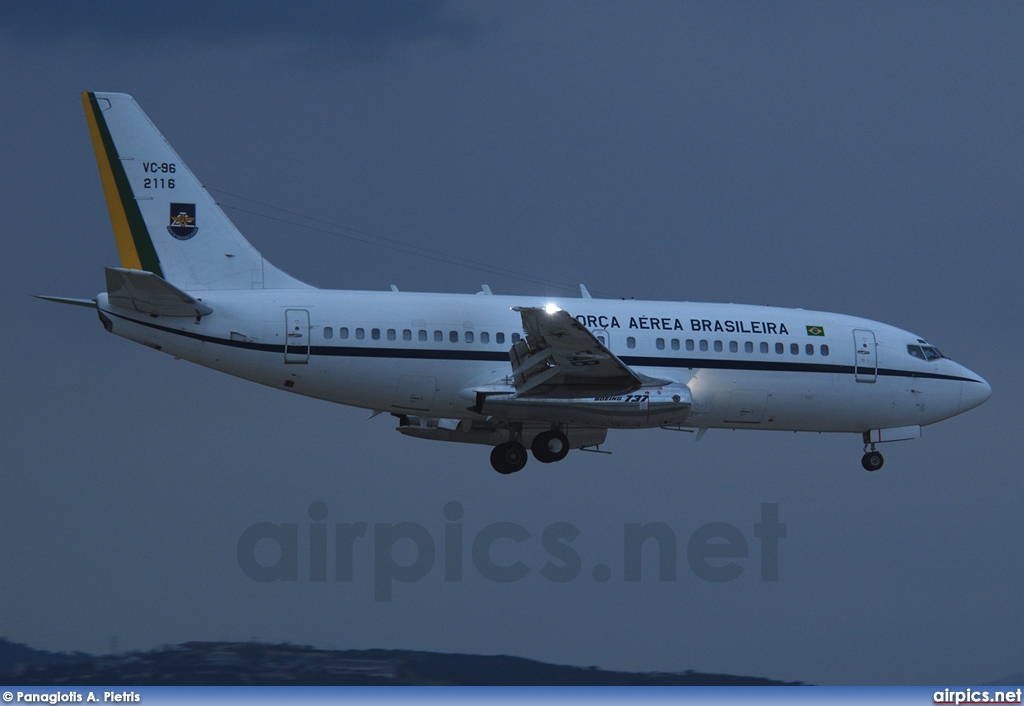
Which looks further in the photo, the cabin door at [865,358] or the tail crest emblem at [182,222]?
the cabin door at [865,358]

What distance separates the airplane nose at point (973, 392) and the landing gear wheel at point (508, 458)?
1381 centimetres

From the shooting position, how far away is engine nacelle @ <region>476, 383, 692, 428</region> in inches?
1683

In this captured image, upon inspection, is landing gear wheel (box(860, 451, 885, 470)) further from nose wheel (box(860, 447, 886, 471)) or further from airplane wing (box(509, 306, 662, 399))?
airplane wing (box(509, 306, 662, 399))

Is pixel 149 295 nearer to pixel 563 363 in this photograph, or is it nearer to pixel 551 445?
pixel 563 363

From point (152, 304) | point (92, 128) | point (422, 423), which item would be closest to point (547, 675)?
point (422, 423)

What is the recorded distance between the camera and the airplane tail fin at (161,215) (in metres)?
43.2

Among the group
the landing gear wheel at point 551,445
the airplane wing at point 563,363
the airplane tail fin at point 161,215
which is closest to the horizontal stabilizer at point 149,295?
the airplane tail fin at point 161,215

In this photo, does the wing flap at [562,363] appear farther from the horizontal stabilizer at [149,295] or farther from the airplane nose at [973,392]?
the airplane nose at [973,392]

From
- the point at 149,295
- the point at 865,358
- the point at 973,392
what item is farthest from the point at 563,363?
the point at 973,392

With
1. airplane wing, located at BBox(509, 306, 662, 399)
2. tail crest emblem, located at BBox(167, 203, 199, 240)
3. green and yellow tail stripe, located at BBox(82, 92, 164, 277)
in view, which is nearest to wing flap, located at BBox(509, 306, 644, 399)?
airplane wing, located at BBox(509, 306, 662, 399)

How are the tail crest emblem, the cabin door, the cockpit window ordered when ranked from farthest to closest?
the cockpit window
the cabin door
the tail crest emblem

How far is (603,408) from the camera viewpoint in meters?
42.9

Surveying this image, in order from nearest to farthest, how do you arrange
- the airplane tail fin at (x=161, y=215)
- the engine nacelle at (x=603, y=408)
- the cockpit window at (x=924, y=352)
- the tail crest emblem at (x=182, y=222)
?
the engine nacelle at (x=603, y=408) < the airplane tail fin at (x=161, y=215) < the tail crest emblem at (x=182, y=222) < the cockpit window at (x=924, y=352)

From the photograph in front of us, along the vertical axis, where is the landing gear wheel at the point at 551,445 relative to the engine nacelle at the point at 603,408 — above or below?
below
